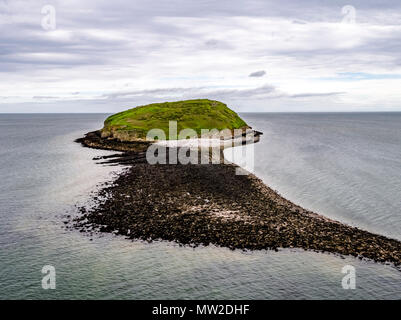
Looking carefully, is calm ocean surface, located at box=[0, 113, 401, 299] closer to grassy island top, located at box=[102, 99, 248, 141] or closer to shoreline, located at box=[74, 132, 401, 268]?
shoreline, located at box=[74, 132, 401, 268]

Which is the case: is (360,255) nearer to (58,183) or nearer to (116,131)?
(58,183)

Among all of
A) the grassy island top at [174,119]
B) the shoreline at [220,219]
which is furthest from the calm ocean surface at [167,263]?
the grassy island top at [174,119]

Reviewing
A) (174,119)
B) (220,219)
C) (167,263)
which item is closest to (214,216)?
(220,219)

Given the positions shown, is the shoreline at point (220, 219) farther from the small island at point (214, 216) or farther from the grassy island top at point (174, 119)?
the grassy island top at point (174, 119)

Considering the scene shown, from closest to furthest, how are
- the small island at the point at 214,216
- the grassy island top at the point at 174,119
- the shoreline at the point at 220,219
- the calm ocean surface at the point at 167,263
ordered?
the calm ocean surface at the point at 167,263 < the shoreline at the point at 220,219 < the small island at the point at 214,216 < the grassy island top at the point at 174,119

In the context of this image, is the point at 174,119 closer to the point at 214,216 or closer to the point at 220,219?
the point at 214,216
